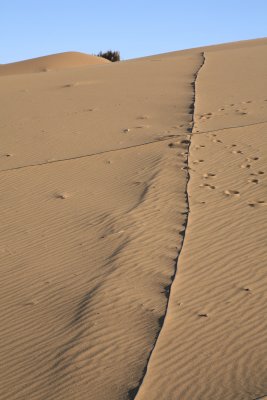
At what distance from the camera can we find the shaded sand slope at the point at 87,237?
6.12 metres

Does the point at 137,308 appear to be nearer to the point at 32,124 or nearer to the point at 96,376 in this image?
the point at 96,376

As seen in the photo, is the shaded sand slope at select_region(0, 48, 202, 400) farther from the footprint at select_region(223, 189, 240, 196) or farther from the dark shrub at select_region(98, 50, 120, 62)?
the dark shrub at select_region(98, 50, 120, 62)

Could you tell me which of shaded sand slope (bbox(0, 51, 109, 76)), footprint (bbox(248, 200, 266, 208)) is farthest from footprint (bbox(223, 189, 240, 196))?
shaded sand slope (bbox(0, 51, 109, 76))

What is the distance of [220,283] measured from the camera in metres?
7.32

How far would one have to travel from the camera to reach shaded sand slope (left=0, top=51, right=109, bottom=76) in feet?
118

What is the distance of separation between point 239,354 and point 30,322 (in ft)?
7.03

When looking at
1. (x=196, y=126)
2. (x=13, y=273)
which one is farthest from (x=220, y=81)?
(x=13, y=273)

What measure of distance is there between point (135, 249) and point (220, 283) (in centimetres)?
140

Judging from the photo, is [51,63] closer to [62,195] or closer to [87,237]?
[62,195]

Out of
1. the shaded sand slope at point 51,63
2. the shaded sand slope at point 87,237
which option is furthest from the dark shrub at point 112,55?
the shaded sand slope at point 87,237

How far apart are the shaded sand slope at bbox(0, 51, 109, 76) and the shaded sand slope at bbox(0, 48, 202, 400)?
60.4 feet

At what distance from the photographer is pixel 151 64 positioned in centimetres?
2455

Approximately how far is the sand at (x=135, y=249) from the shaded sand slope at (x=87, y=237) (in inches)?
0.8

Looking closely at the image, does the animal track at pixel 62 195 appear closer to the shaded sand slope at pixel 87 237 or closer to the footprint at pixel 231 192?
the shaded sand slope at pixel 87 237
